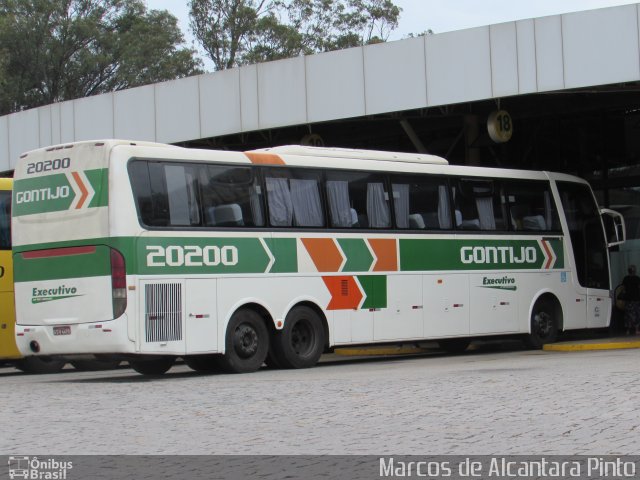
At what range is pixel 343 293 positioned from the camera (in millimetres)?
18969

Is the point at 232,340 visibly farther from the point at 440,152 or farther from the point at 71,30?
the point at 71,30

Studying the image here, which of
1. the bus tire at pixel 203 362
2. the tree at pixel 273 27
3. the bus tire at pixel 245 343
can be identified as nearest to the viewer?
the bus tire at pixel 245 343

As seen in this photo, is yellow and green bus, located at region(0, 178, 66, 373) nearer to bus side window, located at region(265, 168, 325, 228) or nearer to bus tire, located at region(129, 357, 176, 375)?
bus tire, located at region(129, 357, 176, 375)

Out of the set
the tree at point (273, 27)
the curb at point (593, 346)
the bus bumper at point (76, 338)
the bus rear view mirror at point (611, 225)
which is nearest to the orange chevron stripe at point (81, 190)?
the bus bumper at point (76, 338)

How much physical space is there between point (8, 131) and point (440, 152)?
1286cm

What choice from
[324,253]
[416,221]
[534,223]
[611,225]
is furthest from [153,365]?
[611,225]

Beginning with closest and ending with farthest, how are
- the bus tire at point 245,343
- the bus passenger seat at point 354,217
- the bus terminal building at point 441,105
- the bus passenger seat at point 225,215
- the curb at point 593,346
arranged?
1. the bus passenger seat at point 225,215
2. the bus tire at point 245,343
3. the bus passenger seat at point 354,217
4. the curb at point 593,346
5. the bus terminal building at point 441,105

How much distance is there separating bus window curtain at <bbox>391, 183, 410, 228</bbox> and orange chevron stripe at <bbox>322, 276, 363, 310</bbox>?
58.9 inches

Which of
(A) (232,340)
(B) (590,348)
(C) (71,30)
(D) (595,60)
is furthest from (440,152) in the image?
(C) (71,30)

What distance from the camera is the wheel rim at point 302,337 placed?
59.9 feet

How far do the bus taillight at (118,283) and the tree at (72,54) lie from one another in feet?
185

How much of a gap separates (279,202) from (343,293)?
1979 mm

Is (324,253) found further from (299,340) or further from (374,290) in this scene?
(299,340)

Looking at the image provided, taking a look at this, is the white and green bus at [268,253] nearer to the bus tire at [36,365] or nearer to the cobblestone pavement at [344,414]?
the cobblestone pavement at [344,414]
